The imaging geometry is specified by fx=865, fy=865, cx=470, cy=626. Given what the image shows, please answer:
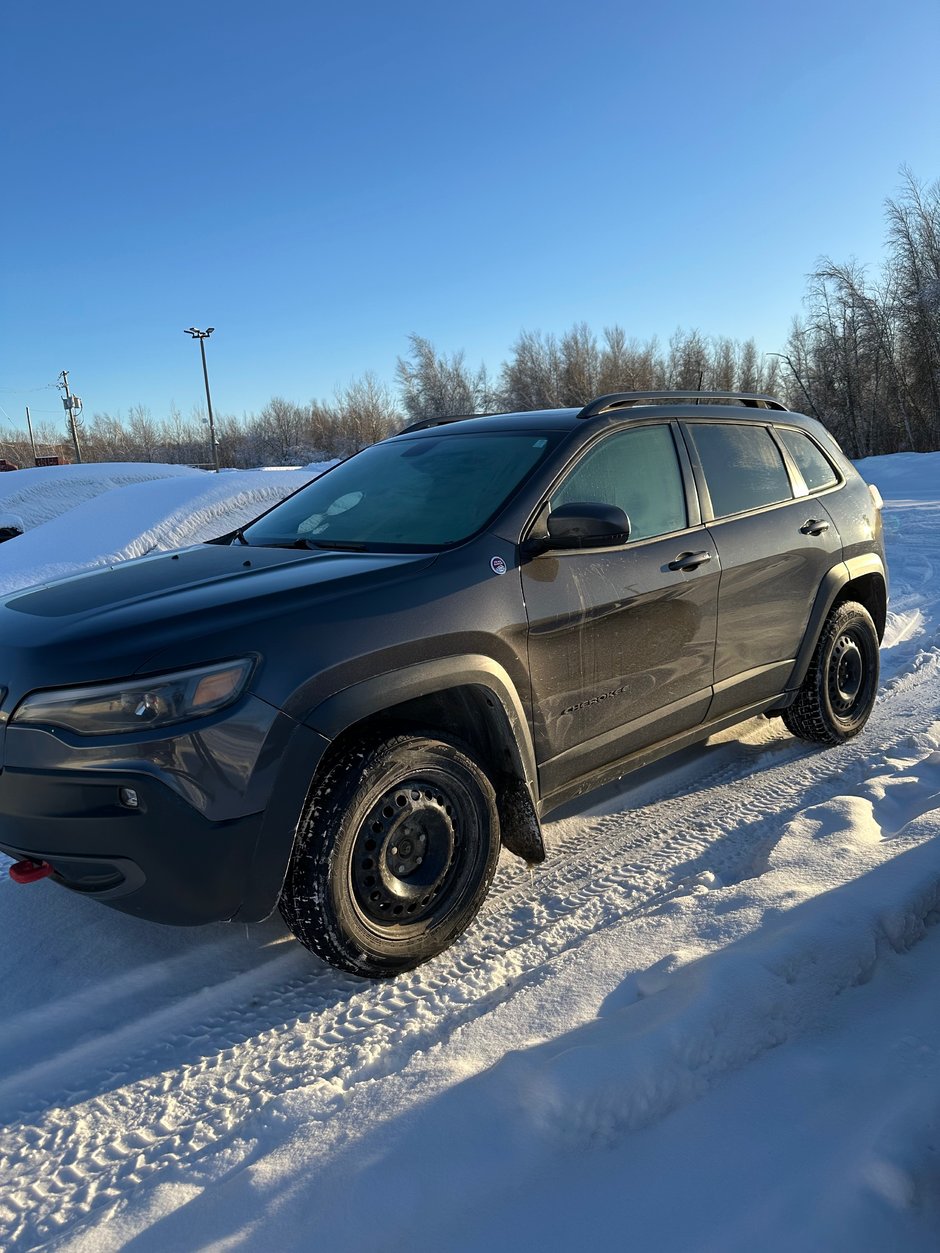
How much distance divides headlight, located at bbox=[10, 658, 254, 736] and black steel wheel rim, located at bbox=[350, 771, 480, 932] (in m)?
0.61

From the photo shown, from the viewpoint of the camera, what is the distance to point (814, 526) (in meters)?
4.30

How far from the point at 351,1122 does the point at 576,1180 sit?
0.57 m

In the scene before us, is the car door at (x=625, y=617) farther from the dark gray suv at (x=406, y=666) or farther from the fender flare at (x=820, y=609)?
the fender flare at (x=820, y=609)

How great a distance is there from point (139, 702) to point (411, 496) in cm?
152

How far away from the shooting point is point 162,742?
2.22m

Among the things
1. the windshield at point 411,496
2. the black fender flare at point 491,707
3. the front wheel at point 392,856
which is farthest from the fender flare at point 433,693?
the windshield at point 411,496

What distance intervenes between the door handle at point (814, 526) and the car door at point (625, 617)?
0.86m

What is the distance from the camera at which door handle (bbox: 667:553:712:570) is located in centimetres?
347

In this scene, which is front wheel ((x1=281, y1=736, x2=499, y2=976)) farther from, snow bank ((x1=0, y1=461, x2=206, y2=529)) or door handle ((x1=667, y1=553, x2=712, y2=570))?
snow bank ((x1=0, y1=461, x2=206, y2=529))

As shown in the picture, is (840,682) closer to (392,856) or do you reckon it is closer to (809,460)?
(809,460)

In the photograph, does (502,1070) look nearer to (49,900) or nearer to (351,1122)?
(351,1122)

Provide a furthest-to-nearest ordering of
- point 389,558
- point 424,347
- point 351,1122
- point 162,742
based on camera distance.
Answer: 1. point 424,347
2. point 389,558
3. point 162,742
4. point 351,1122

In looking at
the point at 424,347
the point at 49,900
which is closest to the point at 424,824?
the point at 49,900

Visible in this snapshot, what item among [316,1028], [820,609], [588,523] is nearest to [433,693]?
[588,523]
